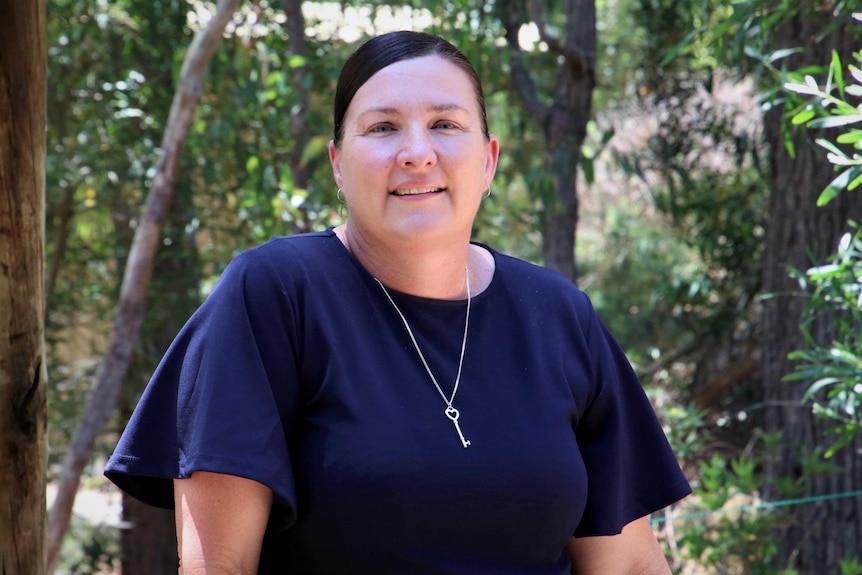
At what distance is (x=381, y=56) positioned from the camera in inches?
66.4

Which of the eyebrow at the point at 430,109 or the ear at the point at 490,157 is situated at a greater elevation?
the eyebrow at the point at 430,109

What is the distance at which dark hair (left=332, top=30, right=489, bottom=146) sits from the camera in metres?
1.69

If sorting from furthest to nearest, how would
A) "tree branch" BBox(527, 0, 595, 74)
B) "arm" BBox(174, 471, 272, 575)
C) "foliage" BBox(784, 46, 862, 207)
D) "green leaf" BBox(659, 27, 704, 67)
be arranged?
"tree branch" BBox(527, 0, 595, 74)
"green leaf" BBox(659, 27, 704, 67)
"foliage" BBox(784, 46, 862, 207)
"arm" BBox(174, 471, 272, 575)

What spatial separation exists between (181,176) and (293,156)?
5.58 ft

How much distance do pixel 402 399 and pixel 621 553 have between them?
0.54 m

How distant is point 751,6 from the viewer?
2.98m

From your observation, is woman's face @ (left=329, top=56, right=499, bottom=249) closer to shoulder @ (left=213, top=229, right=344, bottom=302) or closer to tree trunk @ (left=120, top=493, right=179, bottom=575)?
shoulder @ (left=213, top=229, right=344, bottom=302)

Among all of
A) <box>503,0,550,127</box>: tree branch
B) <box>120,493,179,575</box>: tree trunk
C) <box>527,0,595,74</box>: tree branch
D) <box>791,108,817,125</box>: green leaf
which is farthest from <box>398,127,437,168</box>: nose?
<box>120,493,179,575</box>: tree trunk

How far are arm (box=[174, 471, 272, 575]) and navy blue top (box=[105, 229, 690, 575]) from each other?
28mm

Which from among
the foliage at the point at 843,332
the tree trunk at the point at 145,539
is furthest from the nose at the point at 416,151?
the tree trunk at the point at 145,539

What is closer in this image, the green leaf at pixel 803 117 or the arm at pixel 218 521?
the arm at pixel 218 521

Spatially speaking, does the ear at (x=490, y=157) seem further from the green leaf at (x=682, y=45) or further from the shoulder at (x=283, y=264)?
the green leaf at (x=682, y=45)

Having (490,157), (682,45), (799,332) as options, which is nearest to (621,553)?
(490,157)

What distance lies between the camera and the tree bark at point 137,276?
13.9 feet
